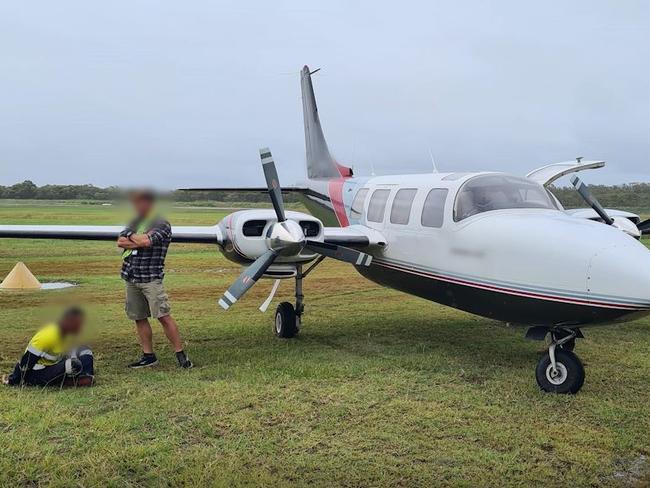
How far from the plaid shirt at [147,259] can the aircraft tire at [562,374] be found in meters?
4.47

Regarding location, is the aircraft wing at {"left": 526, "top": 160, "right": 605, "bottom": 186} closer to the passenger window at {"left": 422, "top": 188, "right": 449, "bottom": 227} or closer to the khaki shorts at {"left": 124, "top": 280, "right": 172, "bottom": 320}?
the passenger window at {"left": 422, "top": 188, "right": 449, "bottom": 227}

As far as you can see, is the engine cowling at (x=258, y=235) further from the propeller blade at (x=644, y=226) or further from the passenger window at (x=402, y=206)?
the propeller blade at (x=644, y=226)

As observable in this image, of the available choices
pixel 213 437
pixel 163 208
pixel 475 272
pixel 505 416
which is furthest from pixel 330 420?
pixel 163 208

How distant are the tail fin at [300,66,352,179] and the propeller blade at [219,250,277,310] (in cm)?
533

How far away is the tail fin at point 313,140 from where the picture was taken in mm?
13398

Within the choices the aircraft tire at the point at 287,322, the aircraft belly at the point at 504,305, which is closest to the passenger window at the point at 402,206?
the aircraft belly at the point at 504,305

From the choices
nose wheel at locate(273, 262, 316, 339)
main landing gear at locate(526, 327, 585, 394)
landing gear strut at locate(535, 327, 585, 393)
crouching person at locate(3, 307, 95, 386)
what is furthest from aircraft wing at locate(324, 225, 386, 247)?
crouching person at locate(3, 307, 95, 386)

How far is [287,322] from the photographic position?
9438 millimetres

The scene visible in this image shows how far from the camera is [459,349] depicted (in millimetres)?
8656

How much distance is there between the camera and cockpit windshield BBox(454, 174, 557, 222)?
7.36 metres

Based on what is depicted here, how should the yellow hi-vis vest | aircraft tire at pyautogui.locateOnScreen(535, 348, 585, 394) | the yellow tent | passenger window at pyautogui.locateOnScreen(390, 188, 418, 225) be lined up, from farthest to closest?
the yellow tent
passenger window at pyautogui.locateOnScreen(390, 188, 418, 225)
aircraft tire at pyautogui.locateOnScreen(535, 348, 585, 394)
the yellow hi-vis vest

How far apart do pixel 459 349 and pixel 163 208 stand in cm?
453

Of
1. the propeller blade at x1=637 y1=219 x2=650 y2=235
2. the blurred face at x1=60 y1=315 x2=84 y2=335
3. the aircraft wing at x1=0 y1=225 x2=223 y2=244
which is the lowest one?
the blurred face at x1=60 y1=315 x2=84 y2=335

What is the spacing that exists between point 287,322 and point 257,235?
1.60 metres
